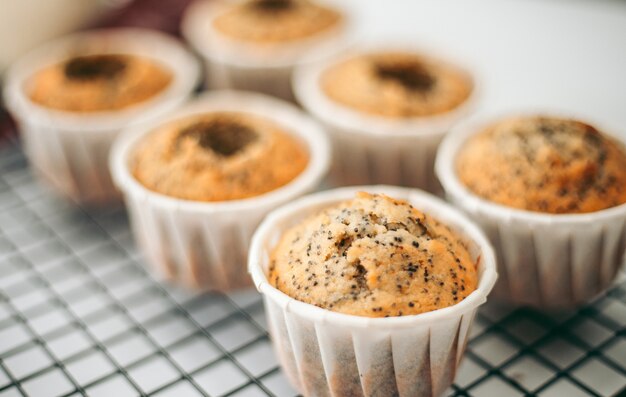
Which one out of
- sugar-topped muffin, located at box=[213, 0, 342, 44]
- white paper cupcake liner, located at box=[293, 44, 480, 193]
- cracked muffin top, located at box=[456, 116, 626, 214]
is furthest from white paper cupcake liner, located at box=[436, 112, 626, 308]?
sugar-topped muffin, located at box=[213, 0, 342, 44]

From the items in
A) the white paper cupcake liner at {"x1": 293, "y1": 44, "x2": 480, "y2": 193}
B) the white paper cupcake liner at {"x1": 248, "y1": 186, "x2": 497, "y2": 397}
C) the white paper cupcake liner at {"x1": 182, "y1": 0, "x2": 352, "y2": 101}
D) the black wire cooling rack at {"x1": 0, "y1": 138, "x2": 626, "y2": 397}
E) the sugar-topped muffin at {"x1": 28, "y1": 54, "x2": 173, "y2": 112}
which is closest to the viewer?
the white paper cupcake liner at {"x1": 248, "y1": 186, "x2": 497, "y2": 397}

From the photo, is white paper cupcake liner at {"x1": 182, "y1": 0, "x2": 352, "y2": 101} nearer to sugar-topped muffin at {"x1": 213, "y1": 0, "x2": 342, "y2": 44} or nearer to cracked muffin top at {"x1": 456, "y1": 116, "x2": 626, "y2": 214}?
sugar-topped muffin at {"x1": 213, "y1": 0, "x2": 342, "y2": 44}

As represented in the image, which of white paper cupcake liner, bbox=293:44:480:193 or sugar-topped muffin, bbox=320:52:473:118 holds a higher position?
sugar-topped muffin, bbox=320:52:473:118

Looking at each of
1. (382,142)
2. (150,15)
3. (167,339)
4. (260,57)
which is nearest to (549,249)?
(382,142)

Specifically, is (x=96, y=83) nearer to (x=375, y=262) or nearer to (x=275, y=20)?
(x=275, y=20)

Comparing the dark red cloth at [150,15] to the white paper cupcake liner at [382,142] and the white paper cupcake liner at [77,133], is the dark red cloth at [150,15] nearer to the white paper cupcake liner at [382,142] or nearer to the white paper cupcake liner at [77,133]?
the white paper cupcake liner at [77,133]

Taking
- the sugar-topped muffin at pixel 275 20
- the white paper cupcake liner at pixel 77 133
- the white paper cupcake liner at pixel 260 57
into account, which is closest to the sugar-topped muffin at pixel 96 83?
the white paper cupcake liner at pixel 77 133
